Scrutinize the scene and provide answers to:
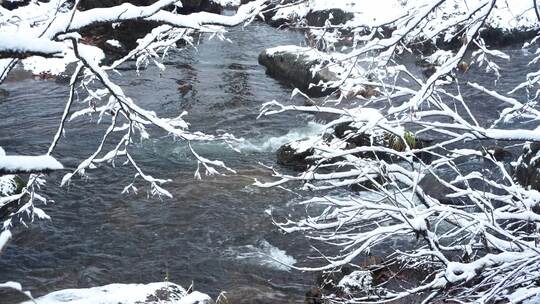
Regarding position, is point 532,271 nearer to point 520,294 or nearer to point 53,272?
point 520,294

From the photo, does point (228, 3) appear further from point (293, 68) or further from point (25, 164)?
point (25, 164)

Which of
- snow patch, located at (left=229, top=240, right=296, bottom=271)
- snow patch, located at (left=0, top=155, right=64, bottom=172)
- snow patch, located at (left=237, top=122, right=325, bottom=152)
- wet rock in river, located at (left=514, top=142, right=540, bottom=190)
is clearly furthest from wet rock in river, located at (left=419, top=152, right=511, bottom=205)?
snow patch, located at (left=0, top=155, right=64, bottom=172)

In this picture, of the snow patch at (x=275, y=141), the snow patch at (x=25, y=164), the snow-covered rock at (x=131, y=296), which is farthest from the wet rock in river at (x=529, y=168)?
the snow patch at (x=25, y=164)

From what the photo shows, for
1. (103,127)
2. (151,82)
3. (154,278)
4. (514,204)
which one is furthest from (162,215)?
(151,82)

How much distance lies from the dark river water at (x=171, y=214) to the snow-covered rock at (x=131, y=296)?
47.8 inches

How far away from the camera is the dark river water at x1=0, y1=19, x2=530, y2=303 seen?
6.04 m

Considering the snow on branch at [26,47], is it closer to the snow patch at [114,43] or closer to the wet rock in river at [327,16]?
the snow patch at [114,43]

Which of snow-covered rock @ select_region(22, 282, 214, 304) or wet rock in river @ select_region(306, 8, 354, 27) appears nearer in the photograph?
snow-covered rock @ select_region(22, 282, 214, 304)

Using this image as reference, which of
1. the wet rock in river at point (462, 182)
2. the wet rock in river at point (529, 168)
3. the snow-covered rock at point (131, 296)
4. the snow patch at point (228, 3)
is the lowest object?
the snow patch at point (228, 3)

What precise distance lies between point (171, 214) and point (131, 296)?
3019 millimetres

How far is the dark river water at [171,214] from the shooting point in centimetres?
604

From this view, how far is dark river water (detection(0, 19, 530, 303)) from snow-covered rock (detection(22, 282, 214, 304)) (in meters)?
1.21

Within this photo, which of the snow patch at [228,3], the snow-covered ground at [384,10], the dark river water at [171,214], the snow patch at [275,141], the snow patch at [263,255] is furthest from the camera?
the snow patch at [228,3]

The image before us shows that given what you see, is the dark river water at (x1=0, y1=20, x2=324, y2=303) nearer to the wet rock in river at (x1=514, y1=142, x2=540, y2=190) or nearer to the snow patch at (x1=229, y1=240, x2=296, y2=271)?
the snow patch at (x1=229, y1=240, x2=296, y2=271)
